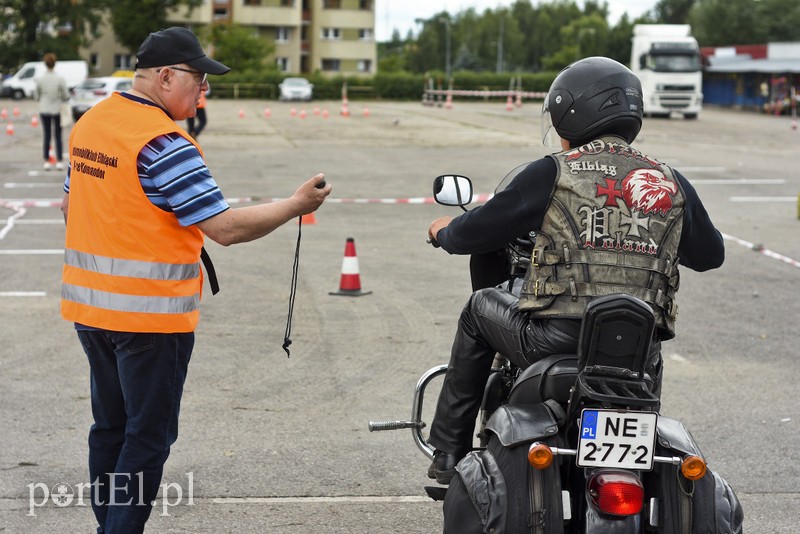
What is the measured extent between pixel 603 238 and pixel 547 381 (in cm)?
48

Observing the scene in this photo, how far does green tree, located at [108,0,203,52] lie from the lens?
77375 mm

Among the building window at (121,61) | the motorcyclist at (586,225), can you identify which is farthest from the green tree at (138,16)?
the motorcyclist at (586,225)

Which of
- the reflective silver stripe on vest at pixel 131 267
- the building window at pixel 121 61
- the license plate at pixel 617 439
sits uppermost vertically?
the building window at pixel 121 61

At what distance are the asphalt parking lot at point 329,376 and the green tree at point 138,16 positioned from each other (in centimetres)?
6458

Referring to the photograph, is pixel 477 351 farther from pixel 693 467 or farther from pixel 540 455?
pixel 693 467

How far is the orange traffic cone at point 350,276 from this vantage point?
9.25 m

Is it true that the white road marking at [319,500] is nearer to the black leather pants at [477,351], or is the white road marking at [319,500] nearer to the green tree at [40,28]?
the black leather pants at [477,351]

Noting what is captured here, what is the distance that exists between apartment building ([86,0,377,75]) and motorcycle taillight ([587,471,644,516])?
294 feet

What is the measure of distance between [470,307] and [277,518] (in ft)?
4.19

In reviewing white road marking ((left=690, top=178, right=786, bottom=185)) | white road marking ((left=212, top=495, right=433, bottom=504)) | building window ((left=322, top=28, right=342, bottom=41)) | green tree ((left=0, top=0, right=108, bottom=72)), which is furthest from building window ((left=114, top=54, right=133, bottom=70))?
white road marking ((left=212, top=495, right=433, bottom=504))

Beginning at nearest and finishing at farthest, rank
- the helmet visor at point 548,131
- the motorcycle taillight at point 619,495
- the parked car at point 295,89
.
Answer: the motorcycle taillight at point 619,495
the helmet visor at point 548,131
the parked car at point 295,89

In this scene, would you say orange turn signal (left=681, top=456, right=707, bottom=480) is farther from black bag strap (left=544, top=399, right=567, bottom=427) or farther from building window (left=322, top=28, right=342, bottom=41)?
building window (left=322, top=28, right=342, bottom=41)

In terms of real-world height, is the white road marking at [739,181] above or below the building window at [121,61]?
below

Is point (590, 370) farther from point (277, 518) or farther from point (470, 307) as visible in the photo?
point (277, 518)
